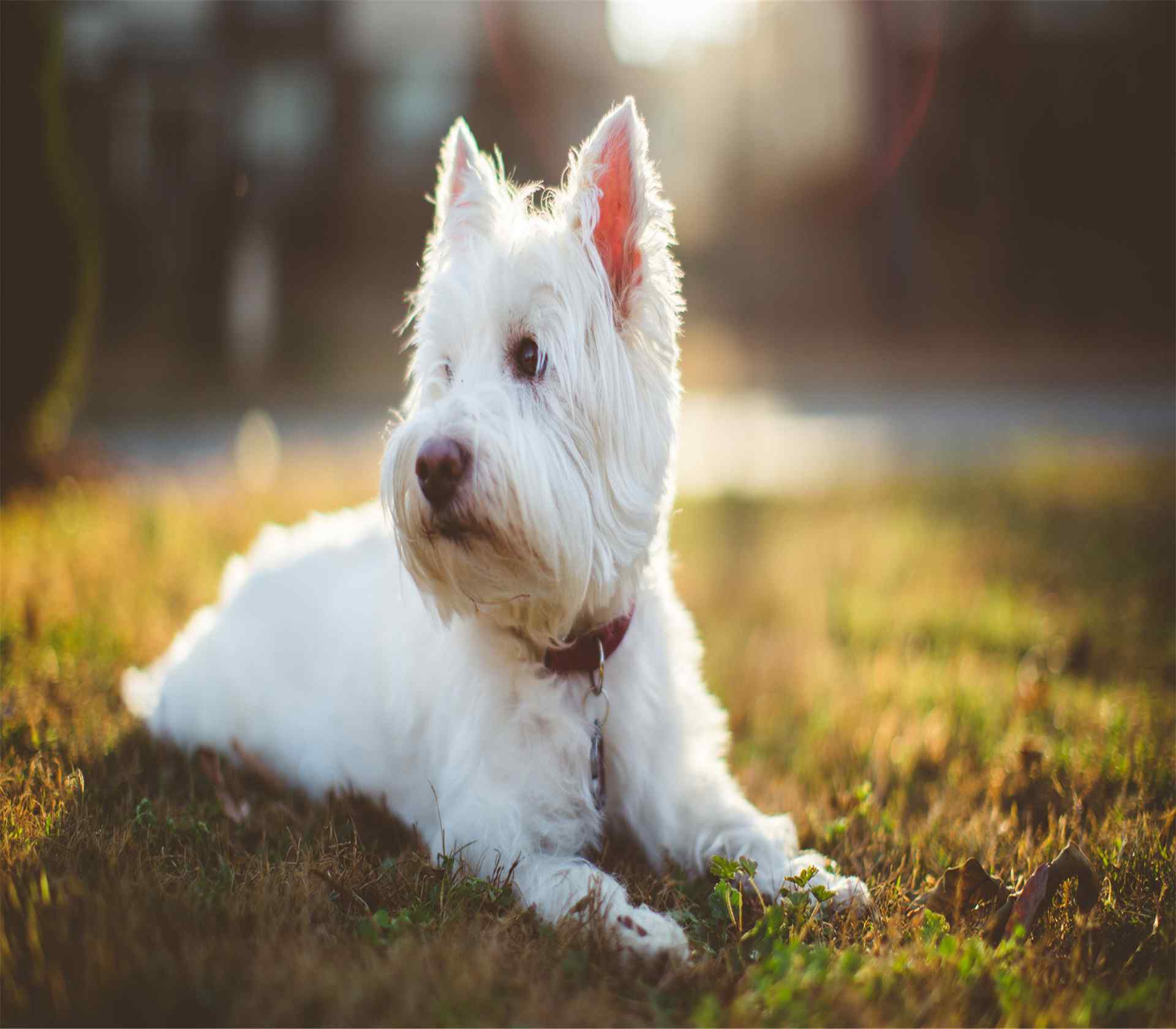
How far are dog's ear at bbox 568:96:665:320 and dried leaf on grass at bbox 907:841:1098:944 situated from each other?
70.7 inches

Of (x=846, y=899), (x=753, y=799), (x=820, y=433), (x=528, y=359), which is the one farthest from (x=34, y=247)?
(x=820, y=433)

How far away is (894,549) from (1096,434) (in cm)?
735

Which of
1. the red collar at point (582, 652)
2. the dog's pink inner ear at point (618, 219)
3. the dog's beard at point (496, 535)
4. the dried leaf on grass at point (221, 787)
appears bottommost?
the dried leaf on grass at point (221, 787)

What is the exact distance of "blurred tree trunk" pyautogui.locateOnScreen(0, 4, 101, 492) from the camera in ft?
21.2

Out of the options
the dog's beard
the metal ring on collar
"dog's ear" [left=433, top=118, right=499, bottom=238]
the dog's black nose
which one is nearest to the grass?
the metal ring on collar

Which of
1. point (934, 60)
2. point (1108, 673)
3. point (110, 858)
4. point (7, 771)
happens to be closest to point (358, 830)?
point (110, 858)

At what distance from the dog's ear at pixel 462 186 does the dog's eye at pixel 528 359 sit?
45 centimetres

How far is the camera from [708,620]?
517 centimetres

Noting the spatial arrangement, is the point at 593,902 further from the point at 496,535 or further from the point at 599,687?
the point at 496,535

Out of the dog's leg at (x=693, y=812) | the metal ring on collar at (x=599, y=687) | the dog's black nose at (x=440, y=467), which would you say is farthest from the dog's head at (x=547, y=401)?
the dog's leg at (x=693, y=812)

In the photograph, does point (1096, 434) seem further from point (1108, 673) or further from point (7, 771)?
point (7, 771)

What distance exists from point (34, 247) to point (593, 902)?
21.5 ft

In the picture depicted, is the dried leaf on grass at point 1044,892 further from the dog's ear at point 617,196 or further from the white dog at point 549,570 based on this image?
the dog's ear at point 617,196

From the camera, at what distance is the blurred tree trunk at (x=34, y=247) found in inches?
255
